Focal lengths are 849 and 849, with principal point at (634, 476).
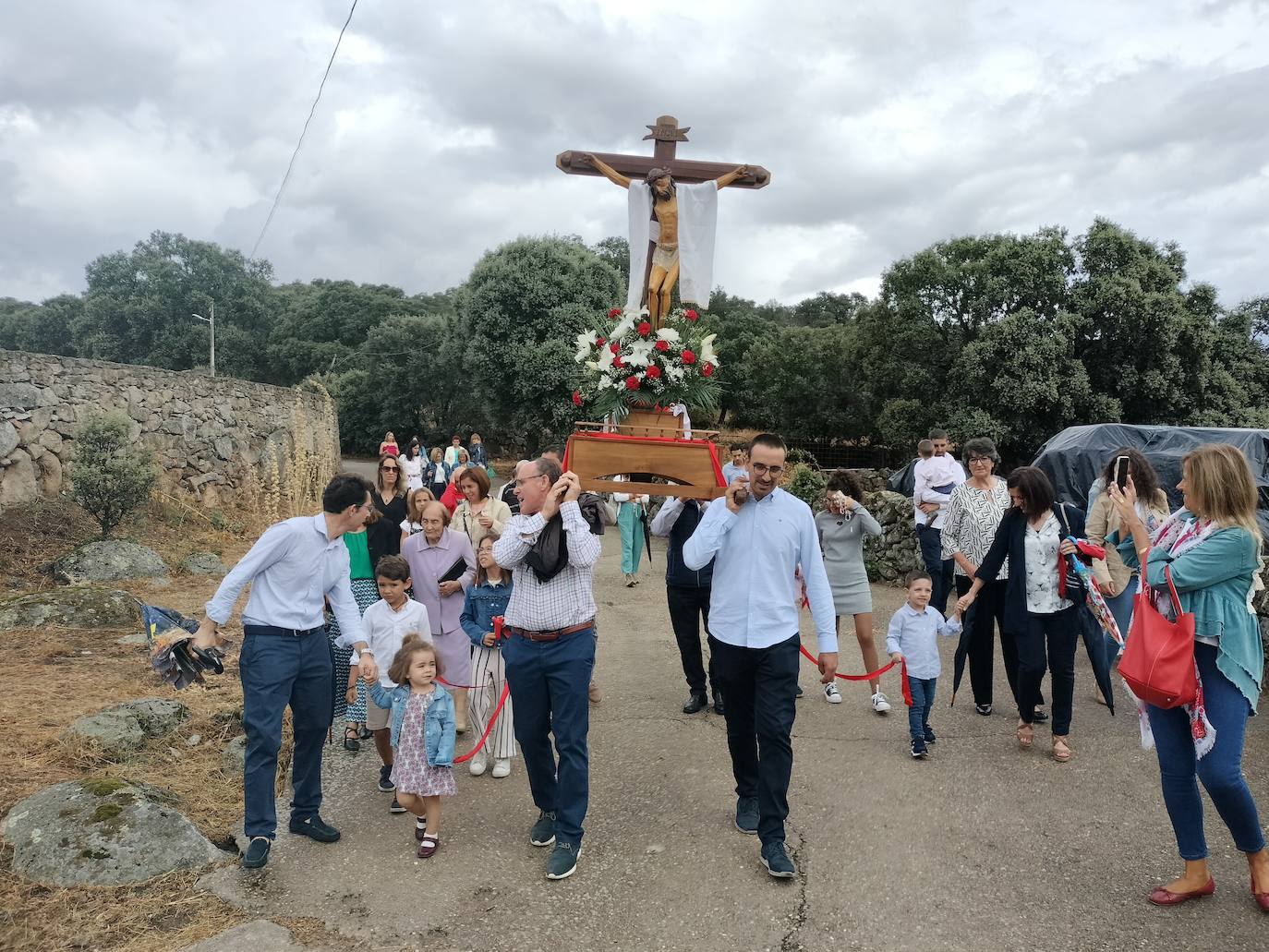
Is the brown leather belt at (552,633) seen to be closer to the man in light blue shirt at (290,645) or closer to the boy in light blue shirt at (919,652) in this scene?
the man in light blue shirt at (290,645)

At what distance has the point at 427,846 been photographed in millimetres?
4172

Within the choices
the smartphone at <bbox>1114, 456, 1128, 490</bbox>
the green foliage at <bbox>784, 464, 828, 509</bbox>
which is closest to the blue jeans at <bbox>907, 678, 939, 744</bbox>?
the smartphone at <bbox>1114, 456, 1128, 490</bbox>

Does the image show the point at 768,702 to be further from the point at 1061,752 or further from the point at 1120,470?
the point at 1120,470

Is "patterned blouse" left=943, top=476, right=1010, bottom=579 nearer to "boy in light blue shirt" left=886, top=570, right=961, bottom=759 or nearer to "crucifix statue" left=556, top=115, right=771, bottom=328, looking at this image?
"boy in light blue shirt" left=886, top=570, right=961, bottom=759

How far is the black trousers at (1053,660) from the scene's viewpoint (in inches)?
211

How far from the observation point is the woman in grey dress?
21.5 feet

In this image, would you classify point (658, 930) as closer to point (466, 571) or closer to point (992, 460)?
point (466, 571)

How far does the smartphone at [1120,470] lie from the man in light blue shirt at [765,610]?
7.64 ft

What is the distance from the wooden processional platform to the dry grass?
7.87ft

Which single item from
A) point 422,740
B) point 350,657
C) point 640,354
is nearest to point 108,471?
point 350,657

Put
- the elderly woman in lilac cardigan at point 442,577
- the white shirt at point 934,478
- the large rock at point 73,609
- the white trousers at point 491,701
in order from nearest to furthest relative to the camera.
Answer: the white trousers at point 491,701 → the elderly woman in lilac cardigan at point 442,577 → the large rock at point 73,609 → the white shirt at point 934,478

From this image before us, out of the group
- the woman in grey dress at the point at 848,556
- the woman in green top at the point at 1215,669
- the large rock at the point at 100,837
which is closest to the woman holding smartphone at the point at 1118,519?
the woman in green top at the point at 1215,669

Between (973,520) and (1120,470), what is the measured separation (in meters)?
1.19

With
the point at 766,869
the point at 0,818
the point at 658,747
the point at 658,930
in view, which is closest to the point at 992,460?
the point at 658,747
